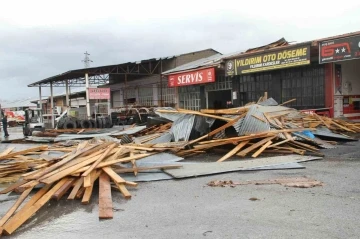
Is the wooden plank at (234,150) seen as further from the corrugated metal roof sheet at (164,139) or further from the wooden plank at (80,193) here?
the wooden plank at (80,193)

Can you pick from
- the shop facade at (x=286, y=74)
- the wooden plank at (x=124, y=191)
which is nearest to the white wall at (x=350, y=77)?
the shop facade at (x=286, y=74)

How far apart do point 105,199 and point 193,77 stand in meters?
17.4

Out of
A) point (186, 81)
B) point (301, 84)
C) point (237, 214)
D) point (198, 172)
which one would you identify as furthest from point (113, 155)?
point (186, 81)

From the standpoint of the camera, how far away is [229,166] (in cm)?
775

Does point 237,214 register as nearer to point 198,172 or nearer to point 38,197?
point 198,172

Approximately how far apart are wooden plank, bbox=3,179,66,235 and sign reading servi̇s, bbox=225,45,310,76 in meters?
13.4

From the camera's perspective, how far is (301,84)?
17.2 metres

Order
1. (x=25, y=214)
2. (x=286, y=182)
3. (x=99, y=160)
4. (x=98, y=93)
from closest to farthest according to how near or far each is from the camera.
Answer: (x=25, y=214), (x=286, y=182), (x=99, y=160), (x=98, y=93)

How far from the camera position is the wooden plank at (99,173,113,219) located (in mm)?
4773

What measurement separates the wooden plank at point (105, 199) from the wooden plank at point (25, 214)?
788 mm

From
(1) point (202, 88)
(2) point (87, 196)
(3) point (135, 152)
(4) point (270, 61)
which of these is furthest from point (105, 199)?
(1) point (202, 88)

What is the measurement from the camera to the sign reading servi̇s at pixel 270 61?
1567cm

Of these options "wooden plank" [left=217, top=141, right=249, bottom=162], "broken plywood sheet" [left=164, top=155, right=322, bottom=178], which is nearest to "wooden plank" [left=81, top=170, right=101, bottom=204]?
"broken plywood sheet" [left=164, top=155, right=322, bottom=178]

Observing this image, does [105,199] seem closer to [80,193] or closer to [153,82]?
[80,193]
